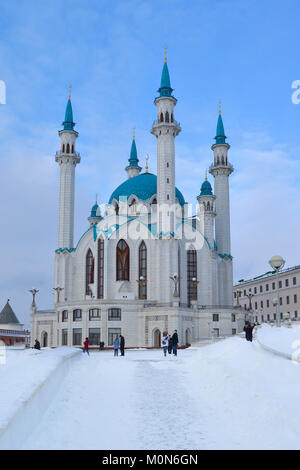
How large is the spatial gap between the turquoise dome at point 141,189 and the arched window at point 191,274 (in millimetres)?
8252

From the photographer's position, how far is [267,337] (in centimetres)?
2202

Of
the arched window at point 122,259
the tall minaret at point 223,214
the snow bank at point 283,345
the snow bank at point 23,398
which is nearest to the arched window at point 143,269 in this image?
the arched window at point 122,259

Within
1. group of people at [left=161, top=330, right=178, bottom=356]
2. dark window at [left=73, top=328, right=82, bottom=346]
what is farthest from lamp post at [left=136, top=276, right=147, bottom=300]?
group of people at [left=161, top=330, right=178, bottom=356]

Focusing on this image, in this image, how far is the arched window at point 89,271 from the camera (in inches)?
2383

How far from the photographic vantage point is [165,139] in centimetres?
5922

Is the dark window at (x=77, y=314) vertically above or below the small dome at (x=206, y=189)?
below

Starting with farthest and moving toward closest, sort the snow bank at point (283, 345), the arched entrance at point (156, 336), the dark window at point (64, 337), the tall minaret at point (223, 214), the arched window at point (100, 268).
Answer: the tall minaret at point (223, 214) → the arched window at point (100, 268) → the dark window at point (64, 337) → the arched entrance at point (156, 336) → the snow bank at point (283, 345)

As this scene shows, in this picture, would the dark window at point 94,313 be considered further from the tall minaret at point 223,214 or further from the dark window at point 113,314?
the tall minaret at point 223,214

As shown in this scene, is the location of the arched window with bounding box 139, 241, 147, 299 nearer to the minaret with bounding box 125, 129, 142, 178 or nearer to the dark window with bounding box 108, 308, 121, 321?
the dark window with bounding box 108, 308, 121, 321

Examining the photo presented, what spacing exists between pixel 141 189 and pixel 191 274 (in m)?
12.9

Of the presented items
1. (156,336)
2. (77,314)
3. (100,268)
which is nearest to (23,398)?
(156,336)

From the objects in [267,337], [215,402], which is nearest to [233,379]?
[215,402]

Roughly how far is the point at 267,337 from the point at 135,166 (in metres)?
60.9
